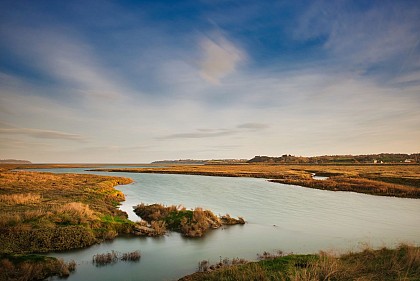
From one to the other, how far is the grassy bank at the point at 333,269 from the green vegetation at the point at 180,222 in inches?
341

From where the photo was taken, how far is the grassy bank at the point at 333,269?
986 cm

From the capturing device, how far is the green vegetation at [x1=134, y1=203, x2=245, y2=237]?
67.1 ft

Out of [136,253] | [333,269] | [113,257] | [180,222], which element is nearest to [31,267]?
[113,257]

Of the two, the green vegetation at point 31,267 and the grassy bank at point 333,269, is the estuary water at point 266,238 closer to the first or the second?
the green vegetation at point 31,267

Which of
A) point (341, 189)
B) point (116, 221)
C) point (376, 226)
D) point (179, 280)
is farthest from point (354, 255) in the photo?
point (341, 189)

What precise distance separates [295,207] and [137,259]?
71.2 ft

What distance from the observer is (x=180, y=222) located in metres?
22.6

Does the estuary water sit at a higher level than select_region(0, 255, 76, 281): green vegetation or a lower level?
lower

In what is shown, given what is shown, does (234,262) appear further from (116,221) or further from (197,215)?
(116,221)

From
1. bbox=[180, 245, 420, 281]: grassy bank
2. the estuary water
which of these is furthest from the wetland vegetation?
the estuary water

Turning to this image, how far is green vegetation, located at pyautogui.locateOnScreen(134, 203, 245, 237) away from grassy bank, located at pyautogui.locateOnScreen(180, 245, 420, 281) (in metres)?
8.66

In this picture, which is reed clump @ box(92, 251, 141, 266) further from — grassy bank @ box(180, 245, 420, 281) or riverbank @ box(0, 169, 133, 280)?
grassy bank @ box(180, 245, 420, 281)

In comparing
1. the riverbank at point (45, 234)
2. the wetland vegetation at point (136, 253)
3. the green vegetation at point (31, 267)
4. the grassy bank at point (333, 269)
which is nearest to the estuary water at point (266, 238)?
the green vegetation at point (31, 267)

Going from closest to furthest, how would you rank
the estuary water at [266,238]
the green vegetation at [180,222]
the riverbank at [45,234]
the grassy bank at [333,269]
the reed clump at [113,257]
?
the grassy bank at [333,269], the riverbank at [45,234], the estuary water at [266,238], the reed clump at [113,257], the green vegetation at [180,222]
